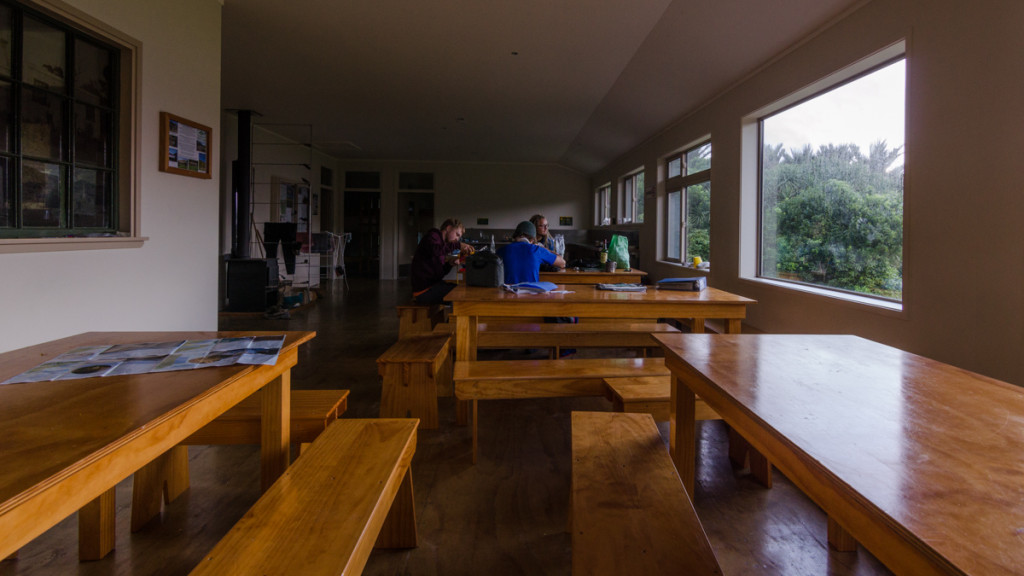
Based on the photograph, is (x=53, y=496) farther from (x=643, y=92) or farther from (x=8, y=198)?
(x=643, y=92)

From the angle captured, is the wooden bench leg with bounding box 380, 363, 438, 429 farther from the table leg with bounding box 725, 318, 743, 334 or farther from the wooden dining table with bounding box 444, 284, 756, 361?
the table leg with bounding box 725, 318, 743, 334

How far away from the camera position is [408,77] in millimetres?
6008

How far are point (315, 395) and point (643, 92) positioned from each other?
5.20 m

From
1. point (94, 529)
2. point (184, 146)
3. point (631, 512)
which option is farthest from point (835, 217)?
point (184, 146)

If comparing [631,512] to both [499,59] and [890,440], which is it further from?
[499,59]

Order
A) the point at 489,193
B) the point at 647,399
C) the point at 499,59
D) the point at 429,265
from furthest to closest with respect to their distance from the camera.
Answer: the point at 489,193
the point at 499,59
the point at 429,265
the point at 647,399

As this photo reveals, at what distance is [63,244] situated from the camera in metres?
2.69

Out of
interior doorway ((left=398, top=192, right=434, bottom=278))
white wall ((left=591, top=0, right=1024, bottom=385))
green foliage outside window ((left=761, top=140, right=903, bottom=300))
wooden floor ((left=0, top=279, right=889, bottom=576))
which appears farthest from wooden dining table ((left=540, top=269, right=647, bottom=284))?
interior doorway ((left=398, top=192, right=434, bottom=278))

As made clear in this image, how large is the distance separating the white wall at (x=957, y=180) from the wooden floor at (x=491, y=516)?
42.9 inches

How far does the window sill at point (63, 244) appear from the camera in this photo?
2412 millimetres

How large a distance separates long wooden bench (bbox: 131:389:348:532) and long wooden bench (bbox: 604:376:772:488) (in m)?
1.06

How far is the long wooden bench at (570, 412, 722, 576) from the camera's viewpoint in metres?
1.02

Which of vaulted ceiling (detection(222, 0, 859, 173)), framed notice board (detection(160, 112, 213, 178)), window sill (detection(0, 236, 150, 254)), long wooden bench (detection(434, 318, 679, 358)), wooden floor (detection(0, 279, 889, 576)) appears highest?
vaulted ceiling (detection(222, 0, 859, 173))

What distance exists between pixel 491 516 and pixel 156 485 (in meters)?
1.15
